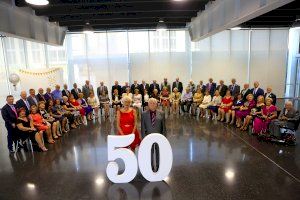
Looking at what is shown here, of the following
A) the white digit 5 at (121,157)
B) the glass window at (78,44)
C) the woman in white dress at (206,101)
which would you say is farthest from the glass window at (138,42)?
the white digit 5 at (121,157)

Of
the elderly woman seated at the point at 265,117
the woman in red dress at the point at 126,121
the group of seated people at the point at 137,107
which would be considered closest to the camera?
the woman in red dress at the point at 126,121

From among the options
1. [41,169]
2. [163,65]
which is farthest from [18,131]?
[163,65]

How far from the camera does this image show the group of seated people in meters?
5.57

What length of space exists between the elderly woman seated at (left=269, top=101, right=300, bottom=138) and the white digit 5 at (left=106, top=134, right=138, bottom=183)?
3.93 metres

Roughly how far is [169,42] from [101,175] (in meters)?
9.56

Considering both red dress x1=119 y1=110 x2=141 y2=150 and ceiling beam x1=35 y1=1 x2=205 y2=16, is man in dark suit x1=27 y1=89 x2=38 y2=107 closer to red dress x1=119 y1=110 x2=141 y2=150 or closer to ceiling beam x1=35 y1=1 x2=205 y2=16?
ceiling beam x1=35 y1=1 x2=205 y2=16

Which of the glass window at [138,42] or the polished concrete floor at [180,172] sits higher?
the glass window at [138,42]

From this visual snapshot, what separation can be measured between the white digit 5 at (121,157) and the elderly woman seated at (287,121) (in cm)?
393

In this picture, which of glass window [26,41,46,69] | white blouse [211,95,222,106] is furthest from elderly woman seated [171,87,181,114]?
glass window [26,41,46,69]

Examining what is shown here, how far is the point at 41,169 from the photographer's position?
4516mm

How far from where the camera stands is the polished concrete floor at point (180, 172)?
3.51 metres

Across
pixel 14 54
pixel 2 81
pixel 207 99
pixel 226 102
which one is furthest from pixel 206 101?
pixel 2 81

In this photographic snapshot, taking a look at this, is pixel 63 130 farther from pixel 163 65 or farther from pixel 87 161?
pixel 163 65

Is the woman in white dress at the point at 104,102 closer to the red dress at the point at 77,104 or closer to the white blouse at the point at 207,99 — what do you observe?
the red dress at the point at 77,104
